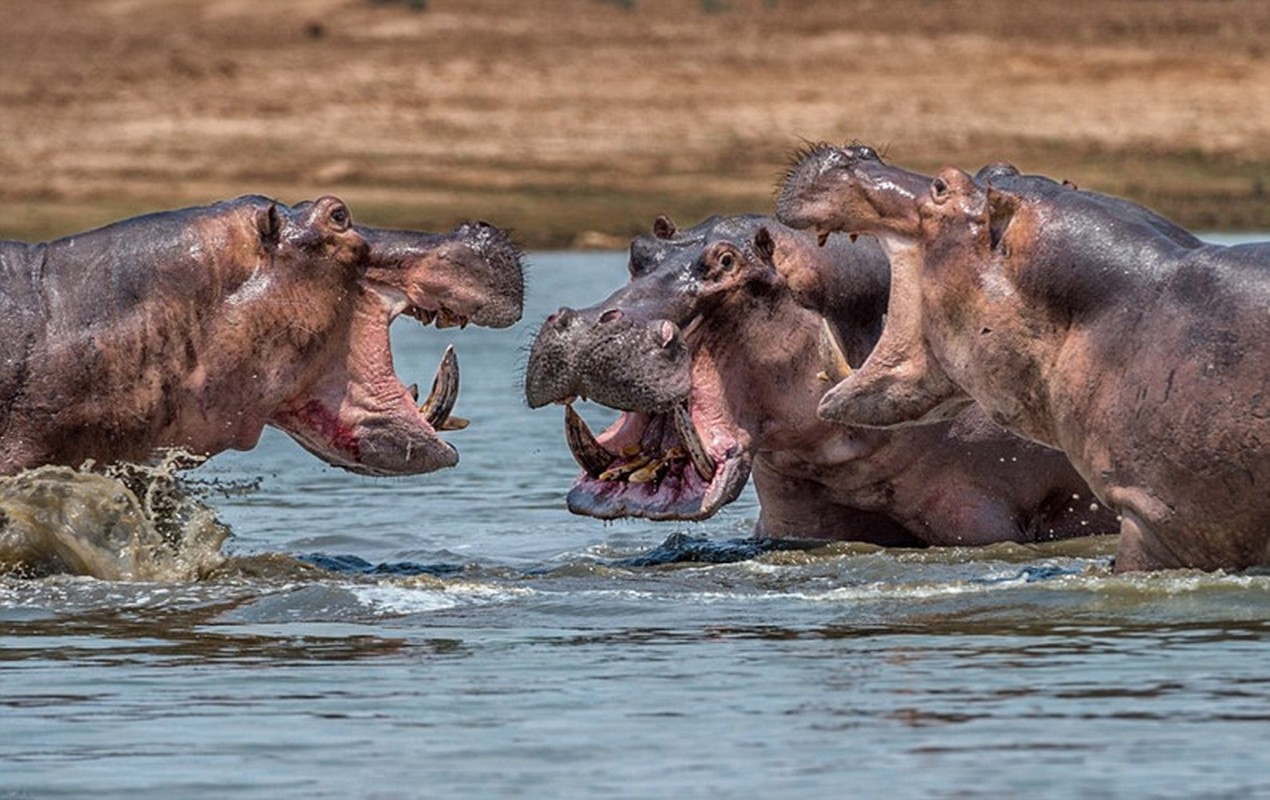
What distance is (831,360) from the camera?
28.1ft

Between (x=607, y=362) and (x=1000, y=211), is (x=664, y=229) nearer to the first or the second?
(x=607, y=362)

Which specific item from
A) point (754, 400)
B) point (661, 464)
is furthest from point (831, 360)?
point (661, 464)

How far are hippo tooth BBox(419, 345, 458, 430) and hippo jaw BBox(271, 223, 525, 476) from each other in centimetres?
3

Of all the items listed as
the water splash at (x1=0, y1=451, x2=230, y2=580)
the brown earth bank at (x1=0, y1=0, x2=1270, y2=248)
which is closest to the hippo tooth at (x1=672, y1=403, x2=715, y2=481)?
the water splash at (x1=0, y1=451, x2=230, y2=580)

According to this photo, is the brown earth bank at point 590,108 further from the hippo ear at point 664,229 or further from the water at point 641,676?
the water at point 641,676

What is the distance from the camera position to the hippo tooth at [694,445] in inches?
337

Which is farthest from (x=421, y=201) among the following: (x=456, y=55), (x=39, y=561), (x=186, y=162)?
(x=39, y=561)

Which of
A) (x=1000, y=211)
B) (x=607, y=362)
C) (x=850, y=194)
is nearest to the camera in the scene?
(x=1000, y=211)

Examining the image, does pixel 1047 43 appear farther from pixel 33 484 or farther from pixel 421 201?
pixel 33 484

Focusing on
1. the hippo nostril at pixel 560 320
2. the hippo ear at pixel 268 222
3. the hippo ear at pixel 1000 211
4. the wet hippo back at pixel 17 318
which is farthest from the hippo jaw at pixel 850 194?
the wet hippo back at pixel 17 318

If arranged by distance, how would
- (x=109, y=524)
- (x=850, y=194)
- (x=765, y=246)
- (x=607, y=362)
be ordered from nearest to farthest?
(x=850, y=194), (x=607, y=362), (x=109, y=524), (x=765, y=246)

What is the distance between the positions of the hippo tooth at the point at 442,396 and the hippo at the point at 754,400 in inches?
14.4

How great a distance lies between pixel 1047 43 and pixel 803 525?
1010 inches

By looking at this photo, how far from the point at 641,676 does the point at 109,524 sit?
231cm
